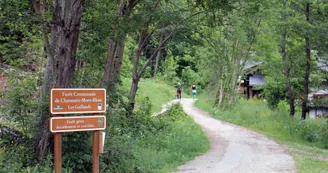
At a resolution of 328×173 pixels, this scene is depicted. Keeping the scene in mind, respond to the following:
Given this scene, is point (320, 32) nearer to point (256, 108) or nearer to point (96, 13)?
point (256, 108)

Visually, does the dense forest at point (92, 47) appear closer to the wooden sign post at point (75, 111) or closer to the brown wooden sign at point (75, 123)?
the wooden sign post at point (75, 111)

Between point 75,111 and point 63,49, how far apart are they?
1.73 m

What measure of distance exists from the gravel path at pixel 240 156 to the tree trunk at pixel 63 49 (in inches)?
148

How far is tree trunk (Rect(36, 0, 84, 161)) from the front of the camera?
24.2 feet

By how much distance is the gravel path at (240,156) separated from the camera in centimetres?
1020

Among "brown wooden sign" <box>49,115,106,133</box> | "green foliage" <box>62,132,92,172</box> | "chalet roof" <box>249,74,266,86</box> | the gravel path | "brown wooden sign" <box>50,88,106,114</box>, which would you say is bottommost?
the gravel path

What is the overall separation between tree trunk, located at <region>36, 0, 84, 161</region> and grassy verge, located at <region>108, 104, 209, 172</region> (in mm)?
1550

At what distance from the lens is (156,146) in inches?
473

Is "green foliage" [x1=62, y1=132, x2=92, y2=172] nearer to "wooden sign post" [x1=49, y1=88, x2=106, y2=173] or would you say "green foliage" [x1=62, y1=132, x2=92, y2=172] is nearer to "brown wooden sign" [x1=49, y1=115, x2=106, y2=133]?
"wooden sign post" [x1=49, y1=88, x2=106, y2=173]

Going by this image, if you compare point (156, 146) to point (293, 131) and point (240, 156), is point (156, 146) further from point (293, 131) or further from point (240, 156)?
point (293, 131)

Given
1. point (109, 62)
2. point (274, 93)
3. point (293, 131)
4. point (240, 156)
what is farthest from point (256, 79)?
point (109, 62)

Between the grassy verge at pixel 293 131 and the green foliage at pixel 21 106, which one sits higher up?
the green foliage at pixel 21 106

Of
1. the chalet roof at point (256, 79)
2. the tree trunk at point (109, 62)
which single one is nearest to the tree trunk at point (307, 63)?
the tree trunk at point (109, 62)

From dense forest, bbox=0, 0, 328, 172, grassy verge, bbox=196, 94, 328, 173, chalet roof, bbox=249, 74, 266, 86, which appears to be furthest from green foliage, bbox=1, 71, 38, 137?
chalet roof, bbox=249, 74, 266, 86
